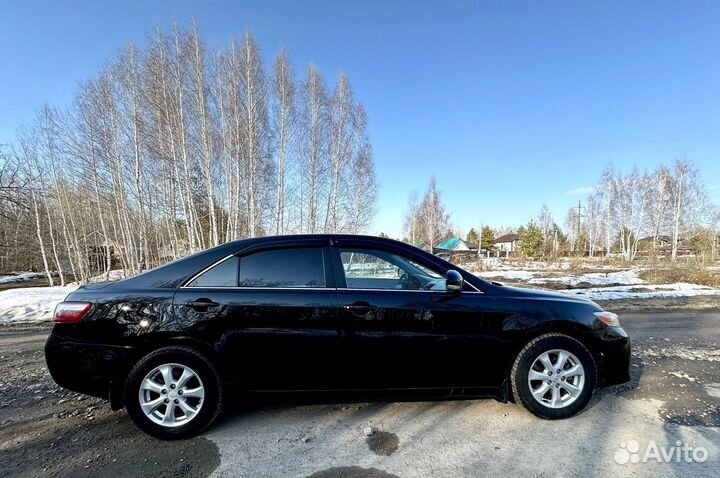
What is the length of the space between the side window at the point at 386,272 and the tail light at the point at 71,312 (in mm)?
2064

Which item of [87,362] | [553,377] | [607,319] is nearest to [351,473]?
[553,377]

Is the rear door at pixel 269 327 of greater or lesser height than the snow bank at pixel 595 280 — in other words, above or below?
above

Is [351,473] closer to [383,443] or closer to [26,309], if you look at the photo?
[383,443]

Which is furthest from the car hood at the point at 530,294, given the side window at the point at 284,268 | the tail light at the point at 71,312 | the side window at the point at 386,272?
the tail light at the point at 71,312

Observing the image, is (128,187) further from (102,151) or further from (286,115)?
(286,115)

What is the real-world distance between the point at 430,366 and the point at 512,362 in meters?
0.73

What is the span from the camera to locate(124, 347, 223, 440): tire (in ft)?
8.38

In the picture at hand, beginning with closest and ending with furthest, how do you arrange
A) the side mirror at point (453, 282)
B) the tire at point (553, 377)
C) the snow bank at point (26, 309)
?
the side mirror at point (453, 282)
the tire at point (553, 377)
the snow bank at point (26, 309)

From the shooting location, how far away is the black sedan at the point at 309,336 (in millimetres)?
2594

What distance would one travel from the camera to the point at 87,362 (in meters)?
2.58

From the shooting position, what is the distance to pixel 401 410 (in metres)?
3.03

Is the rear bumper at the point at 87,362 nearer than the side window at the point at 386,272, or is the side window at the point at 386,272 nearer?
the rear bumper at the point at 87,362

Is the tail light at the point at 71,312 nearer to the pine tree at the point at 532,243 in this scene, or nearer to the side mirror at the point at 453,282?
the side mirror at the point at 453,282

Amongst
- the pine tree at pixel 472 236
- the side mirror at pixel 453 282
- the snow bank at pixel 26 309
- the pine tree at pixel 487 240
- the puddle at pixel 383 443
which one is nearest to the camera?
the puddle at pixel 383 443
